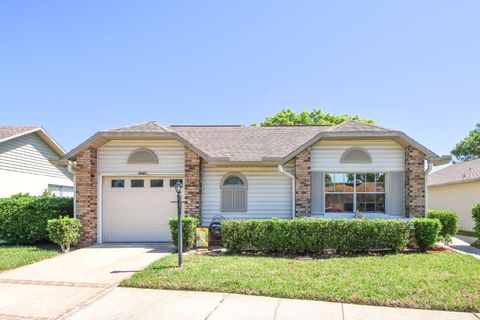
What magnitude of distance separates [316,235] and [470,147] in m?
49.3

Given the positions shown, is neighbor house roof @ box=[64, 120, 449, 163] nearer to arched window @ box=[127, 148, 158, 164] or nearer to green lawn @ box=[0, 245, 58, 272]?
arched window @ box=[127, 148, 158, 164]

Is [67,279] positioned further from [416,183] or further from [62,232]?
[416,183]

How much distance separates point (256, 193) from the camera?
455 inches

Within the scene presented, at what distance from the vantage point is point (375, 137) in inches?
423

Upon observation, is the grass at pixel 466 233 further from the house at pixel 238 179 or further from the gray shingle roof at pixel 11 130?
the gray shingle roof at pixel 11 130

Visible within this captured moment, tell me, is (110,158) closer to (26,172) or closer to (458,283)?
(26,172)

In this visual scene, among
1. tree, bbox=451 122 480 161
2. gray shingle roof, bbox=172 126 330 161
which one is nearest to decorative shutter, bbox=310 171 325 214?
gray shingle roof, bbox=172 126 330 161

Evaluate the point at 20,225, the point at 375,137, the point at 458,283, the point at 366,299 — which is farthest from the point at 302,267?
the point at 20,225

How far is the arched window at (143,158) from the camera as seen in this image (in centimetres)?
1126

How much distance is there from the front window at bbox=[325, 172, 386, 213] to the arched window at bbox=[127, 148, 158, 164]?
5.77 meters

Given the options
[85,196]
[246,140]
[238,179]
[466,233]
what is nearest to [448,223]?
[466,233]

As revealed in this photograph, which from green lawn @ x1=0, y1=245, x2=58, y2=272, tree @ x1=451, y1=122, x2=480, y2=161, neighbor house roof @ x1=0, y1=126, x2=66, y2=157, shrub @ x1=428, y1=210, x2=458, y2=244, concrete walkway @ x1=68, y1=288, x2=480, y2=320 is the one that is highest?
tree @ x1=451, y1=122, x2=480, y2=161

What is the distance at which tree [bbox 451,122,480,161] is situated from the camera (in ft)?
155

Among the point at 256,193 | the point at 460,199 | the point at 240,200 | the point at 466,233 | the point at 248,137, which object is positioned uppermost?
the point at 248,137
